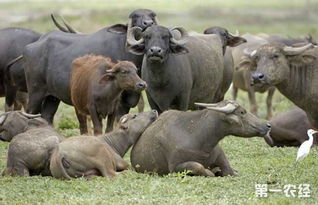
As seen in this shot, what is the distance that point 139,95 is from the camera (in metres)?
15.0

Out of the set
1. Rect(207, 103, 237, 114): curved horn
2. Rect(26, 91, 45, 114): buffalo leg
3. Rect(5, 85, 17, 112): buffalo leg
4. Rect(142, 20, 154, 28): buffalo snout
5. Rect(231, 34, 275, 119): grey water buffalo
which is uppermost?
Rect(207, 103, 237, 114): curved horn

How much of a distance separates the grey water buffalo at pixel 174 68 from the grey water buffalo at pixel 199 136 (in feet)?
6.78

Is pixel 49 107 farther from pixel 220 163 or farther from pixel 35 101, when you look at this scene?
pixel 220 163

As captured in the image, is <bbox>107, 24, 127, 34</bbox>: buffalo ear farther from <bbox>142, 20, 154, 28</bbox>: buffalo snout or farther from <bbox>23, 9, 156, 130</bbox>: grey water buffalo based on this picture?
<bbox>142, 20, 154, 28</bbox>: buffalo snout

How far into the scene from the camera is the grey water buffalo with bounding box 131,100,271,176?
1152cm

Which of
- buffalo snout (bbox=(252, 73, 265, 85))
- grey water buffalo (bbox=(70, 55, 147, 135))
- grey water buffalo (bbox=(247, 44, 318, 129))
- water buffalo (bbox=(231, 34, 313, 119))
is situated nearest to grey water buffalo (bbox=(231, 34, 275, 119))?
water buffalo (bbox=(231, 34, 313, 119))

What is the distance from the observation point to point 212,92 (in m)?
15.6

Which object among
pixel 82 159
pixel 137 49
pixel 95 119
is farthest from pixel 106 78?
pixel 82 159

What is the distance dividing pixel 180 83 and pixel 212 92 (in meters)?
1.36

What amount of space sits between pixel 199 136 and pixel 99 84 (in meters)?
2.69

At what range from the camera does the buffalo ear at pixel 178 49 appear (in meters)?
14.0

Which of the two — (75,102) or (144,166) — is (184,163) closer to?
(144,166)

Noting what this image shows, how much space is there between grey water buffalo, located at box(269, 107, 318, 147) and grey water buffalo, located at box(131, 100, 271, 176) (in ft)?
13.3

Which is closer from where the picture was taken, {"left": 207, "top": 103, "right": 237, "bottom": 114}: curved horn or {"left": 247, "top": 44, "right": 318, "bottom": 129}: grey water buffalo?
Result: {"left": 207, "top": 103, "right": 237, "bottom": 114}: curved horn
